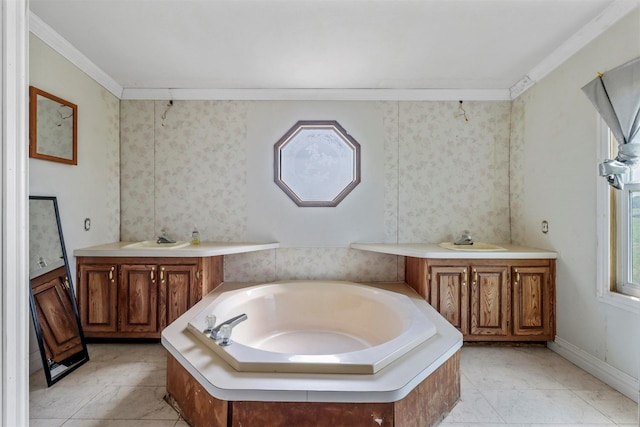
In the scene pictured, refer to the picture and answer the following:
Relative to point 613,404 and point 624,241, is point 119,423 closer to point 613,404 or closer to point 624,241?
point 613,404

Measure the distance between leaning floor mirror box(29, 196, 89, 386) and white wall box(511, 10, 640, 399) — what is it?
140 inches

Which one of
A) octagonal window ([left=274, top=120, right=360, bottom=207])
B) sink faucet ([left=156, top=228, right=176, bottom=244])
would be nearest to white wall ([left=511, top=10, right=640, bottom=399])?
octagonal window ([left=274, top=120, right=360, bottom=207])

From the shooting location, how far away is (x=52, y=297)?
2088 mm

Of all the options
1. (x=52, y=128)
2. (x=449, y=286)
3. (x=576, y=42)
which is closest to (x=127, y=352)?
(x=52, y=128)

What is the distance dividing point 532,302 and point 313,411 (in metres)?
2.14

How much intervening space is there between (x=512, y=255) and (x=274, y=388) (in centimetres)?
214

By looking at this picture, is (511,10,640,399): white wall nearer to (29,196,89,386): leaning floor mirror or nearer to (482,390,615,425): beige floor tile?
(482,390,615,425): beige floor tile

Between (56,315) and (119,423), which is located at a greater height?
(56,315)

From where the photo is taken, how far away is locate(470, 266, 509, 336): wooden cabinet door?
A: 242 cm

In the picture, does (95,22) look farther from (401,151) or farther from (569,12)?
(569,12)

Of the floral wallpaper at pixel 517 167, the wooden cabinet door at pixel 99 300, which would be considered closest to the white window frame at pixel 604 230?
the floral wallpaper at pixel 517 167

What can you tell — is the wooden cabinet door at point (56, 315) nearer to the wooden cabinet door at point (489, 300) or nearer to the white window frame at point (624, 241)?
the wooden cabinet door at point (489, 300)

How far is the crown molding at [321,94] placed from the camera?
9.50ft

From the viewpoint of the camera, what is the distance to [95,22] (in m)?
1.95
